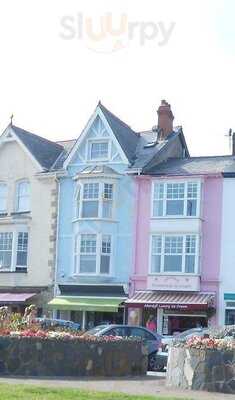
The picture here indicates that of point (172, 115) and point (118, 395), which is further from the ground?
point (172, 115)

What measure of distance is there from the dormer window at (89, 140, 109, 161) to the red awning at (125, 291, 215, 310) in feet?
24.8

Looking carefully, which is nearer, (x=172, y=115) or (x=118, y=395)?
(x=118, y=395)

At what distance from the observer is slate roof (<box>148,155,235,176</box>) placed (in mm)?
37719

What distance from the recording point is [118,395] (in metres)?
13.7

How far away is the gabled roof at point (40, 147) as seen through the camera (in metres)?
42.4

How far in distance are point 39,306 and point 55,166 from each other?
25.4 ft

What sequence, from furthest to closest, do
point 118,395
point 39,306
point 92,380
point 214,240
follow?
1. point 39,306
2. point 214,240
3. point 92,380
4. point 118,395

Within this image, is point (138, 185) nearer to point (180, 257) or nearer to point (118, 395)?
point (180, 257)

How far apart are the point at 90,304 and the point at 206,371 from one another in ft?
73.2

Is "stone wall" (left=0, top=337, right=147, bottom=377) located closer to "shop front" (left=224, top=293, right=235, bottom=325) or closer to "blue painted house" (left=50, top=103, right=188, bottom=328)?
"shop front" (left=224, top=293, right=235, bottom=325)

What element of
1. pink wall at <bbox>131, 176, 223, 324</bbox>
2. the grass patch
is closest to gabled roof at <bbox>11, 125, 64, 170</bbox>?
pink wall at <bbox>131, 176, 223, 324</bbox>

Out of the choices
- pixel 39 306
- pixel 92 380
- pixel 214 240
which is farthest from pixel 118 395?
pixel 39 306

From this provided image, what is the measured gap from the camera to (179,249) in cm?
3759

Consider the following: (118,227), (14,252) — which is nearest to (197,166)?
(118,227)
